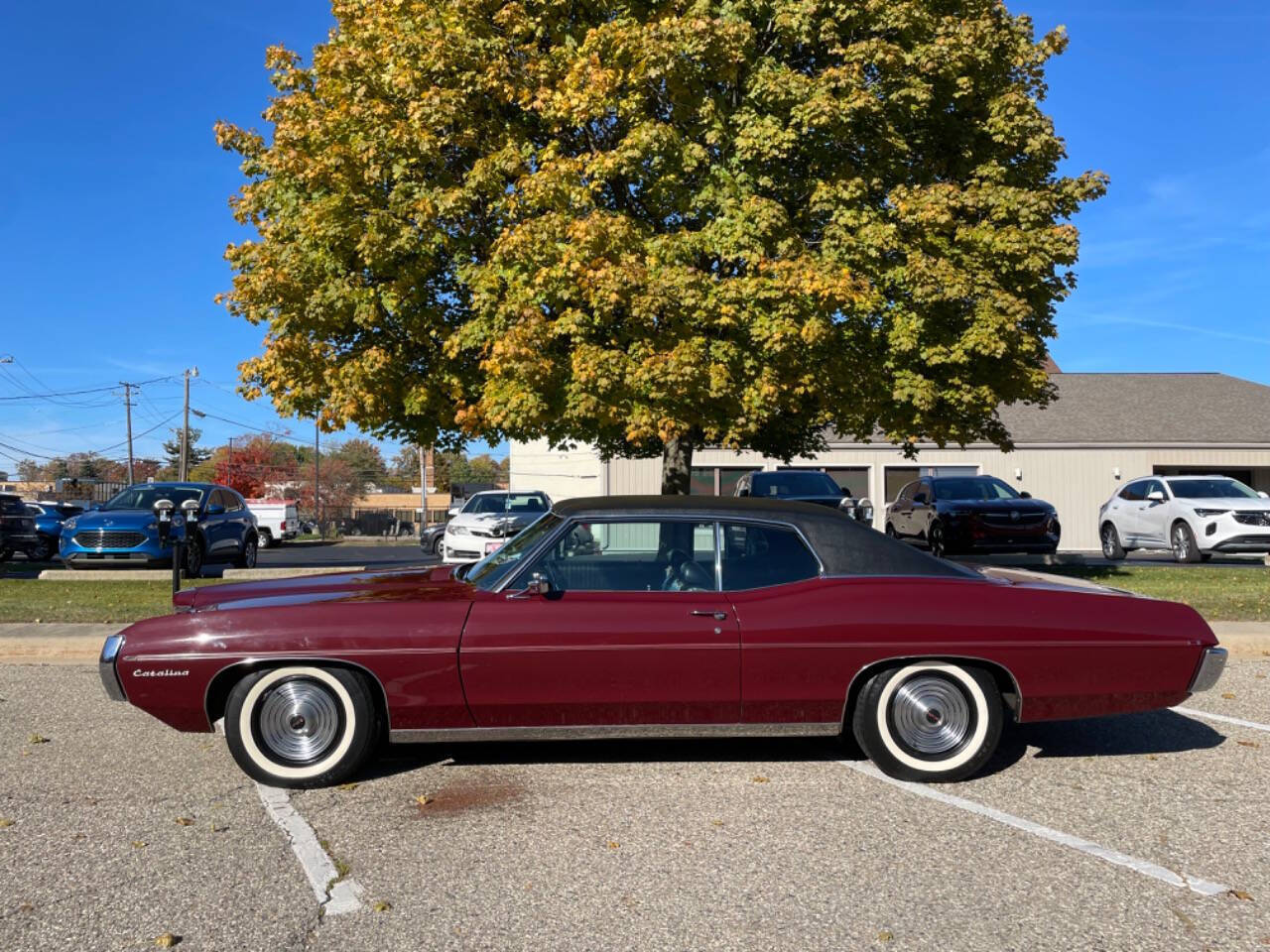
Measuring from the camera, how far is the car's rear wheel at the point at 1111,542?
18.3 meters

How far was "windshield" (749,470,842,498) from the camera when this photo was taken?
57.4 ft

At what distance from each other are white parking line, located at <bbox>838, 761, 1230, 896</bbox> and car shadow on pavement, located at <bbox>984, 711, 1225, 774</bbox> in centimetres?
58

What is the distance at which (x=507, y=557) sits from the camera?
5273 mm

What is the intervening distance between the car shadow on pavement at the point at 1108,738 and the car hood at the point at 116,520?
44.4 feet

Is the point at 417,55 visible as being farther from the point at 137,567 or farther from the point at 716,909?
the point at 716,909

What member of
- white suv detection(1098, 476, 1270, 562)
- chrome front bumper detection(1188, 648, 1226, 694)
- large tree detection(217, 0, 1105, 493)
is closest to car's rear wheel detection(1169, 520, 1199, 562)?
white suv detection(1098, 476, 1270, 562)

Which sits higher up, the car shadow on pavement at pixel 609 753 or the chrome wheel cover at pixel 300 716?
the chrome wheel cover at pixel 300 716

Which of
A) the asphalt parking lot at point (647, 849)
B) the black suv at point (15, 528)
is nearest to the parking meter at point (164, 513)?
the asphalt parking lot at point (647, 849)

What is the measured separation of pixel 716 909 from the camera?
340 cm

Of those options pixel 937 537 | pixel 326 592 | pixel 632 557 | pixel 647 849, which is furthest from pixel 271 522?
pixel 647 849

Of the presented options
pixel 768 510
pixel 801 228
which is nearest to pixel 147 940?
pixel 768 510

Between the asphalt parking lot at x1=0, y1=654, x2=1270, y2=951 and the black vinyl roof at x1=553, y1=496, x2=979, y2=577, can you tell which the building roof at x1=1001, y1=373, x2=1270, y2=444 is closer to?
the black vinyl roof at x1=553, y1=496, x2=979, y2=577

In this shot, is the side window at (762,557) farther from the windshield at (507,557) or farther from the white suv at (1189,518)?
the white suv at (1189,518)

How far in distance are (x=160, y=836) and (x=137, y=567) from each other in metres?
13.6
